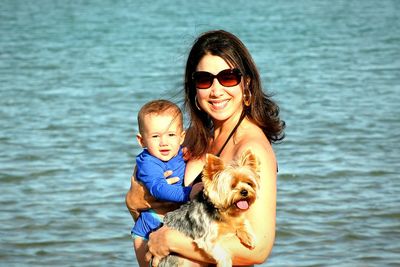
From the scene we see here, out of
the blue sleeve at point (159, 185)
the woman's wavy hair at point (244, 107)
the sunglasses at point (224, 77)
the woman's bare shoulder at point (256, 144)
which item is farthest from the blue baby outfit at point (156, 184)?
the sunglasses at point (224, 77)

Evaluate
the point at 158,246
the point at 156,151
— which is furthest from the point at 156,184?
the point at 158,246

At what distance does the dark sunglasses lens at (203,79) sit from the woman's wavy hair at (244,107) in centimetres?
9

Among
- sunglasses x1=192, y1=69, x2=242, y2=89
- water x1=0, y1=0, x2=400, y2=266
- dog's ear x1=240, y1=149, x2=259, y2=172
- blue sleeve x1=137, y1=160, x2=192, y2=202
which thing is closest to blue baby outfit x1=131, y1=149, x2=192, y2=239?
blue sleeve x1=137, y1=160, x2=192, y2=202

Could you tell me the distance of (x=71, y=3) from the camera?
165 feet

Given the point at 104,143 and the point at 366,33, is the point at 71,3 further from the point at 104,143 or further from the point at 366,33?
the point at 104,143

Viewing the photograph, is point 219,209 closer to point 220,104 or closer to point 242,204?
point 242,204

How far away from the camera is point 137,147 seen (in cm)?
1266

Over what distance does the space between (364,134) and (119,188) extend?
424 centimetres

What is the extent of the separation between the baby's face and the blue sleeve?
3.0 inches

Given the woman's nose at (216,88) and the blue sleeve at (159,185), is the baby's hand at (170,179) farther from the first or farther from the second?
the woman's nose at (216,88)

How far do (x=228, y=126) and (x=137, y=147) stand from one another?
7546mm

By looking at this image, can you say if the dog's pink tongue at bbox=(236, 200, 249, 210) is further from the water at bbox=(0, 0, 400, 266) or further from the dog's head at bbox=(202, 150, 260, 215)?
the water at bbox=(0, 0, 400, 266)

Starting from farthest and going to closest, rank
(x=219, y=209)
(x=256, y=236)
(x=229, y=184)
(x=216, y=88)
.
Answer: (x=216, y=88) → (x=256, y=236) → (x=219, y=209) → (x=229, y=184)

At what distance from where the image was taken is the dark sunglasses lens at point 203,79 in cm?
505
